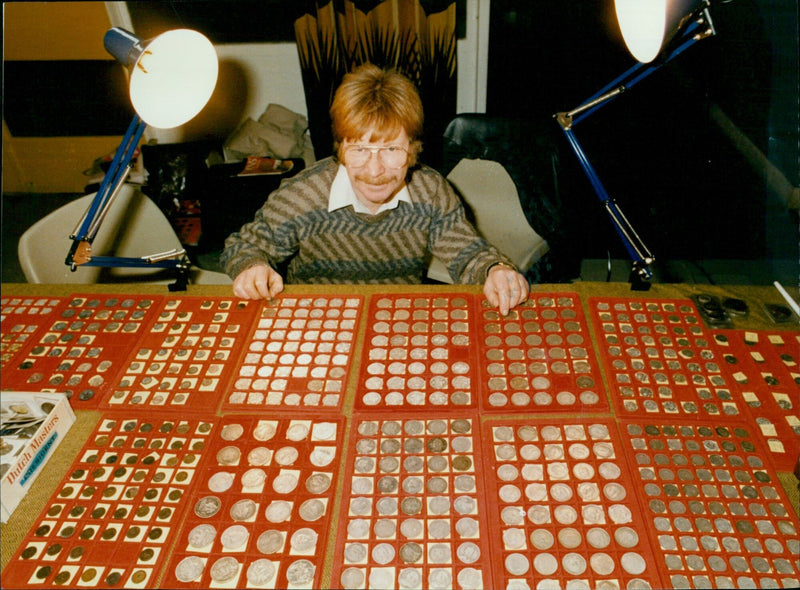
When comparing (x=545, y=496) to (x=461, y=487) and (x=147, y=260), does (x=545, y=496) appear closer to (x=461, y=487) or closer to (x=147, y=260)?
(x=461, y=487)

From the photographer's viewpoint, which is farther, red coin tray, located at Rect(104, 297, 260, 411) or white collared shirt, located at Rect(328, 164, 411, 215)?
white collared shirt, located at Rect(328, 164, 411, 215)

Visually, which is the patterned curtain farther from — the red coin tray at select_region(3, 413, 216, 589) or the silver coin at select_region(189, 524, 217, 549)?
the silver coin at select_region(189, 524, 217, 549)

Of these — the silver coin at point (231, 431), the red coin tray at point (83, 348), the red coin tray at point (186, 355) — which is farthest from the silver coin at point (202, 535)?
the red coin tray at point (83, 348)

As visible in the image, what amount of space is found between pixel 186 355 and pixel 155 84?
722 millimetres

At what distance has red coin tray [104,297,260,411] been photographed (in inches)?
51.3

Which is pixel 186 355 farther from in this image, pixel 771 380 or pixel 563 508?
pixel 771 380

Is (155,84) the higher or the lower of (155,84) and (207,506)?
the higher

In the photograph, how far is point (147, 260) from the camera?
1.55 metres

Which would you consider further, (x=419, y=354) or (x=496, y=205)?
(x=496, y=205)

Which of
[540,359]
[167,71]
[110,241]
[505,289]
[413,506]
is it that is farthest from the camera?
[110,241]

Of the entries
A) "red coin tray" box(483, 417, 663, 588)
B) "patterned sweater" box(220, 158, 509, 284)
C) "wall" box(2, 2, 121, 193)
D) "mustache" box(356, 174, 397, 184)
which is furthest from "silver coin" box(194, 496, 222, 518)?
"wall" box(2, 2, 121, 193)

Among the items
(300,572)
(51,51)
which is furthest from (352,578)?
(51,51)

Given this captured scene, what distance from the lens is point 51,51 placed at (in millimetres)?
4160

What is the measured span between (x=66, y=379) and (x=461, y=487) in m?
1.10
